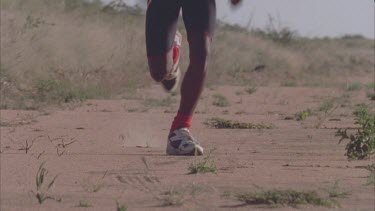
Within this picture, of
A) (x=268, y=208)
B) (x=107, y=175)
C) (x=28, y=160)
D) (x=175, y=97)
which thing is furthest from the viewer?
(x=175, y=97)

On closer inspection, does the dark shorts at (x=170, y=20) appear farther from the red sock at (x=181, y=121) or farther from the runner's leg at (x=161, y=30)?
the red sock at (x=181, y=121)

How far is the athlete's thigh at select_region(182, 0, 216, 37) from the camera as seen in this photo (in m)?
5.77

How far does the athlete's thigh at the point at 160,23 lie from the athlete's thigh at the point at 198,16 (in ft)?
0.27

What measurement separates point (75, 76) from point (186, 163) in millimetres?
9709

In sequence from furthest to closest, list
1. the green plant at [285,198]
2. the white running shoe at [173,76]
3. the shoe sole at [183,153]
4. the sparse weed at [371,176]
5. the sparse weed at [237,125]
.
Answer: the sparse weed at [237,125] < the white running shoe at [173,76] < the shoe sole at [183,153] < the sparse weed at [371,176] < the green plant at [285,198]

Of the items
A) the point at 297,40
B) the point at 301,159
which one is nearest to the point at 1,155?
the point at 301,159

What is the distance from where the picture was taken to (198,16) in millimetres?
5789

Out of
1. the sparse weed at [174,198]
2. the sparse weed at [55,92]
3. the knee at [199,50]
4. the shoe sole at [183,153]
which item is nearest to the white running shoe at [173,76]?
the knee at [199,50]

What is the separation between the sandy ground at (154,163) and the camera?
147 inches

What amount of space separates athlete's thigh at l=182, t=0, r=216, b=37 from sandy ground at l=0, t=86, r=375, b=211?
0.77 m

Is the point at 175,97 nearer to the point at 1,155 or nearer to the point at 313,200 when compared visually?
the point at 1,155

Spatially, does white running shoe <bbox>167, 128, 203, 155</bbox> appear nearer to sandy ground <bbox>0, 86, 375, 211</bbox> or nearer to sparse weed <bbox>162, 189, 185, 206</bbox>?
sandy ground <bbox>0, 86, 375, 211</bbox>

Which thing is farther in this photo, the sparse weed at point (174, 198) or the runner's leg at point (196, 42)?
the runner's leg at point (196, 42)

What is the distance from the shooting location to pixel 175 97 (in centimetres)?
1449
